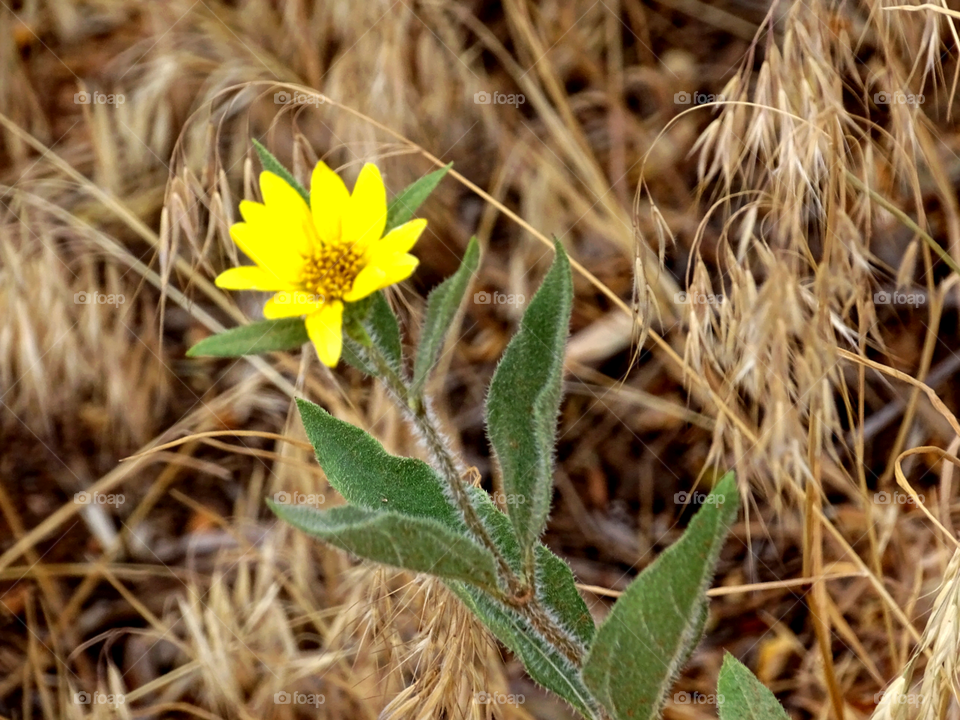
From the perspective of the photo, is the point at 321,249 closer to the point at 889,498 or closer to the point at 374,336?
the point at 374,336

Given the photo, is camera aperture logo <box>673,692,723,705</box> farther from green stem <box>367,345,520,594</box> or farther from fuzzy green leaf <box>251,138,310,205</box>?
fuzzy green leaf <box>251,138,310,205</box>

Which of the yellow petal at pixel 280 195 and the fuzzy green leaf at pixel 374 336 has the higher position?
the yellow petal at pixel 280 195

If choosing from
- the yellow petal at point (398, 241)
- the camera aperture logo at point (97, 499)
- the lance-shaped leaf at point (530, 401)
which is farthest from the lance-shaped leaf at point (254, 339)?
the camera aperture logo at point (97, 499)

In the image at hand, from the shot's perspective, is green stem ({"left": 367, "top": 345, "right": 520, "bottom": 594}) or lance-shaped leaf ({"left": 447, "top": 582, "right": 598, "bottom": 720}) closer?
green stem ({"left": 367, "top": 345, "right": 520, "bottom": 594})

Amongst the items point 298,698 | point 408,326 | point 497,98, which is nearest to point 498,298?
point 408,326

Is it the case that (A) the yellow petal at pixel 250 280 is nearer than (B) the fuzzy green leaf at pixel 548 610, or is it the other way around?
(A) the yellow petal at pixel 250 280

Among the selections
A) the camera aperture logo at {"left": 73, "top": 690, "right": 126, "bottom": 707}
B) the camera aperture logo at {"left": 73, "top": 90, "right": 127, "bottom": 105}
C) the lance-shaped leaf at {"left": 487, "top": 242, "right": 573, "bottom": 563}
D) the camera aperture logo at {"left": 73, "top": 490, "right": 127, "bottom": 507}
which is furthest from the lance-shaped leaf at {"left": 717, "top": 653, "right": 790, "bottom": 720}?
the camera aperture logo at {"left": 73, "top": 90, "right": 127, "bottom": 105}

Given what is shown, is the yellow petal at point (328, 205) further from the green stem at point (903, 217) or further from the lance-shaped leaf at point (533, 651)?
the green stem at point (903, 217)
